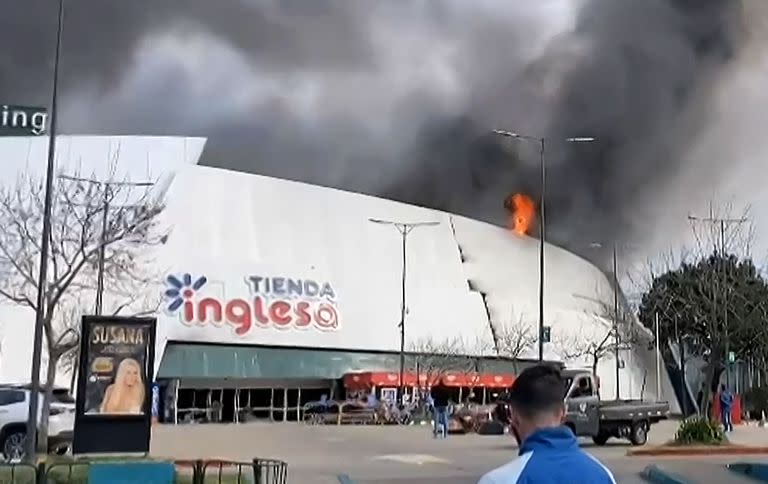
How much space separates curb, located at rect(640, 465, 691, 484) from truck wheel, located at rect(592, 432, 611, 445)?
8893 millimetres

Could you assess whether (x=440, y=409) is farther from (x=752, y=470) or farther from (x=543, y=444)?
(x=543, y=444)

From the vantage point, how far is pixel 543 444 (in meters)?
3.30

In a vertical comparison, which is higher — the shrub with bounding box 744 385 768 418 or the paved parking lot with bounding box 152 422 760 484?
the shrub with bounding box 744 385 768 418

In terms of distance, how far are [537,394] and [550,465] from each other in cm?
25

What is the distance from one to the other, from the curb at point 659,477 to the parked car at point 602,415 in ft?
Answer: 26.6

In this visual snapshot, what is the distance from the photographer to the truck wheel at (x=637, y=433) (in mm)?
28234

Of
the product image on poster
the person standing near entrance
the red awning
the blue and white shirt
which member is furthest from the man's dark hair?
the red awning

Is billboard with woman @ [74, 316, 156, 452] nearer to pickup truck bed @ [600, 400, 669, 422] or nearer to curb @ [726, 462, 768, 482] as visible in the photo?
curb @ [726, 462, 768, 482]

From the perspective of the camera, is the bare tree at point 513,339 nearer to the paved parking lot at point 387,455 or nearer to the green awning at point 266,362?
the green awning at point 266,362

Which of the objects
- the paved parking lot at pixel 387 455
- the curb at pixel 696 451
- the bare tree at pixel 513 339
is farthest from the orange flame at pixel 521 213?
the curb at pixel 696 451

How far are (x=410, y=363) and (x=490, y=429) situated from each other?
107 ft

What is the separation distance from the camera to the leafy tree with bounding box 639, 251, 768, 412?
1296 inches

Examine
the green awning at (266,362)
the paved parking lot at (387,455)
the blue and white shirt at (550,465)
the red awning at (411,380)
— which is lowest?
the paved parking lot at (387,455)

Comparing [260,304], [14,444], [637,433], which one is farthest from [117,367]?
[260,304]
